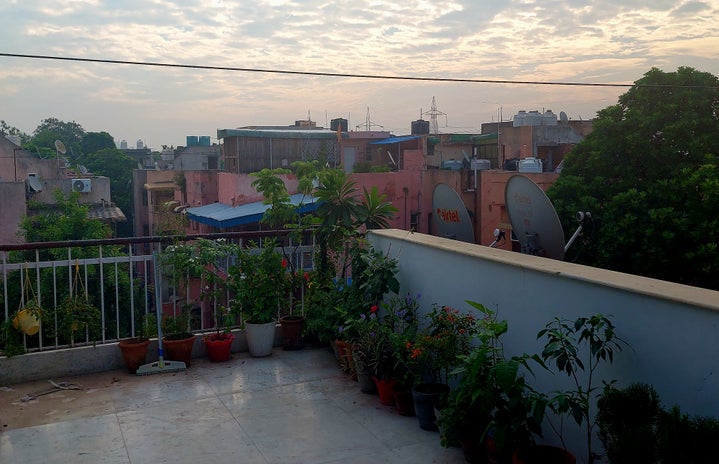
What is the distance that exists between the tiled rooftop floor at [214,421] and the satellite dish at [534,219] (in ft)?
6.02

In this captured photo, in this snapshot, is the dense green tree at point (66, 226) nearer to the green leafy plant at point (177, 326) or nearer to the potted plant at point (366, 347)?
the green leafy plant at point (177, 326)

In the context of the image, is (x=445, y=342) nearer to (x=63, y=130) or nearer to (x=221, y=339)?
(x=221, y=339)

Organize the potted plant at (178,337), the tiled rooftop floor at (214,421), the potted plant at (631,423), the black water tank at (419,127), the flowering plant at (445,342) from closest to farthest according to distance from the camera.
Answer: the potted plant at (631,423) → the tiled rooftop floor at (214,421) → the flowering plant at (445,342) → the potted plant at (178,337) → the black water tank at (419,127)

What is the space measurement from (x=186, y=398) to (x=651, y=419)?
320 centimetres

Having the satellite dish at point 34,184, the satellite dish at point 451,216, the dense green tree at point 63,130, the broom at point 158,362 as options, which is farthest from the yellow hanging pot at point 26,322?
the dense green tree at point 63,130

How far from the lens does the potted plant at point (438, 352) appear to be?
3834 millimetres

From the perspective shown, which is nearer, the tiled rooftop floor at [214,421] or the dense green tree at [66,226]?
the tiled rooftop floor at [214,421]

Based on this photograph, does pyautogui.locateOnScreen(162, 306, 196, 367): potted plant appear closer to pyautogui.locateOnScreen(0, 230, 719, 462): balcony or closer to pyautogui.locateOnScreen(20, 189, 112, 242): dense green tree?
pyautogui.locateOnScreen(0, 230, 719, 462): balcony

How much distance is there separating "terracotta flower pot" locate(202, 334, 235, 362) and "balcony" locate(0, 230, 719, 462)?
0.09 m

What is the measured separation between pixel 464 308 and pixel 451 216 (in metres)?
2.04

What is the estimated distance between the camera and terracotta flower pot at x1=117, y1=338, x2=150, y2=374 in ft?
16.6

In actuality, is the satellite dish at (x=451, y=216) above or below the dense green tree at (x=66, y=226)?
above

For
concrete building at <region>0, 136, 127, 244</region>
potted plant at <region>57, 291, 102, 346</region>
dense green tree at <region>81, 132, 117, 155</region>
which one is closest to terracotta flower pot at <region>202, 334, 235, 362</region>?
potted plant at <region>57, 291, 102, 346</region>

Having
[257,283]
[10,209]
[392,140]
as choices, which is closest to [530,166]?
[392,140]
